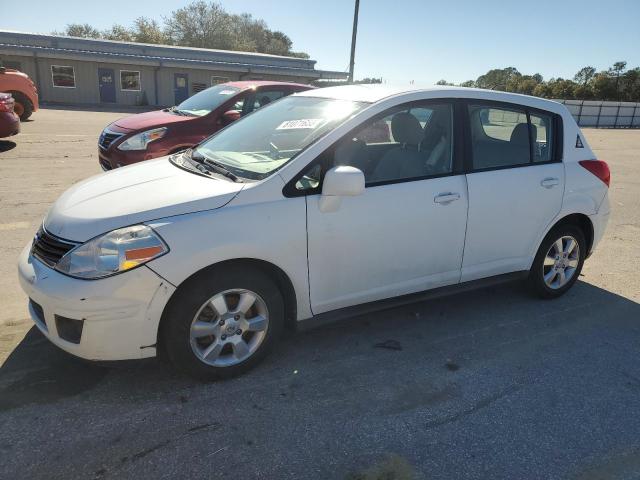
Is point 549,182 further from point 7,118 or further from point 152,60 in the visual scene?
point 152,60

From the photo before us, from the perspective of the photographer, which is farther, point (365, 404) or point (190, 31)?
point (190, 31)

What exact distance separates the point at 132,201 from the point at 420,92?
2.07m

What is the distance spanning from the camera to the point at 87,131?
50.6ft

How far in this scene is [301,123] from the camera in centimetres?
352

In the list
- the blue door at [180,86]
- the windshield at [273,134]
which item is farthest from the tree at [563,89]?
the windshield at [273,134]

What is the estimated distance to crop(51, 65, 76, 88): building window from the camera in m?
28.1

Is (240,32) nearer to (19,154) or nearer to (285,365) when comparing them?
(19,154)

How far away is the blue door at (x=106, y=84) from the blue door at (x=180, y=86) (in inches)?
140

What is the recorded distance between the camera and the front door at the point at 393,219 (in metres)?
3.11

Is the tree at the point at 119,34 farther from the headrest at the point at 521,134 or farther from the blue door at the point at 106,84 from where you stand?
the headrest at the point at 521,134

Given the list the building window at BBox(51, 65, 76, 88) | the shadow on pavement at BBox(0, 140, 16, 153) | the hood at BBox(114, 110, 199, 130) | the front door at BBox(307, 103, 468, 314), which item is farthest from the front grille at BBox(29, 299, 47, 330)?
the building window at BBox(51, 65, 76, 88)

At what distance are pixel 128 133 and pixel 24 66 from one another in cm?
2601

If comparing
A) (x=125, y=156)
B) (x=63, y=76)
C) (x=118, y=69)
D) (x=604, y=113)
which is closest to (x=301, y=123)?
(x=125, y=156)

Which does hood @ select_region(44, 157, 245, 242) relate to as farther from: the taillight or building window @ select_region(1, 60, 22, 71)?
building window @ select_region(1, 60, 22, 71)
